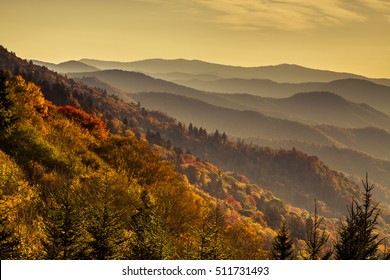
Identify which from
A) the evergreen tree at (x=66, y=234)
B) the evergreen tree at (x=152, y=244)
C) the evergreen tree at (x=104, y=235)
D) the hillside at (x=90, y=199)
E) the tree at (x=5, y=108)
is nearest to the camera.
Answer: the evergreen tree at (x=66, y=234)

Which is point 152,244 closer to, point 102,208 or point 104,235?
point 104,235

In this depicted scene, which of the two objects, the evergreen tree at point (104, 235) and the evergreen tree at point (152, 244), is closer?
the evergreen tree at point (104, 235)

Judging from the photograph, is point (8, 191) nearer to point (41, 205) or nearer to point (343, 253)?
point (41, 205)

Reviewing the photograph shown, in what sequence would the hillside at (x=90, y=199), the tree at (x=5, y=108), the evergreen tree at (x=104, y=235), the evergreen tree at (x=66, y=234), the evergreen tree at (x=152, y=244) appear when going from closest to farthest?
the evergreen tree at (x=66, y=234)
the evergreen tree at (x=104, y=235)
the hillside at (x=90, y=199)
the evergreen tree at (x=152, y=244)
the tree at (x=5, y=108)

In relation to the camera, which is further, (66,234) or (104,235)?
(104,235)

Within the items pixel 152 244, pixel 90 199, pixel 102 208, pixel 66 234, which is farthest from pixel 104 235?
pixel 90 199

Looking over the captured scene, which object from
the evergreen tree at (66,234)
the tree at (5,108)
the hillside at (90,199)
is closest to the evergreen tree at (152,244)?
the hillside at (90,199)

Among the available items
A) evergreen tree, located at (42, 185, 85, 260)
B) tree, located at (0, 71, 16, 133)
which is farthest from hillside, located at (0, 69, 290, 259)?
tree, located at (0, 71, 16, 133)

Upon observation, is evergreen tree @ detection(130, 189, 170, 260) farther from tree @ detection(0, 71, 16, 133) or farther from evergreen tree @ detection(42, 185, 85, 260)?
tree @ detection(0, 71, 16, 133)

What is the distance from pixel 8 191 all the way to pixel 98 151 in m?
35.8

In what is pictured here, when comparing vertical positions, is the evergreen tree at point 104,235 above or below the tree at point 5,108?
below

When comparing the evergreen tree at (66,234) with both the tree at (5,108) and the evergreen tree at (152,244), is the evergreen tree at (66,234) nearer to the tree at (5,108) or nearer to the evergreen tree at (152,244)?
the evergreen tree at (152,244)
